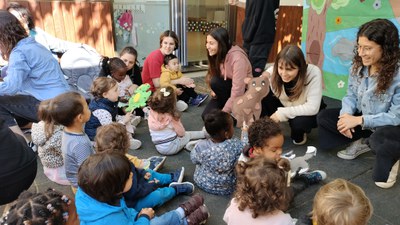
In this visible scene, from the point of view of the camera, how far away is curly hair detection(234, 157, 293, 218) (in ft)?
4.85

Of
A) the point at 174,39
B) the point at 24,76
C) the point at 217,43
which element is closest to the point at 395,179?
the point at 217,43

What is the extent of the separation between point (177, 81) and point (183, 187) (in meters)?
2.11

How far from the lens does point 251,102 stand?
9.50 ft

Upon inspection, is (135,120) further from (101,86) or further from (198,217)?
(198,217)

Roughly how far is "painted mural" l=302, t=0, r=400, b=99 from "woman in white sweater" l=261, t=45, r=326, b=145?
1.57m

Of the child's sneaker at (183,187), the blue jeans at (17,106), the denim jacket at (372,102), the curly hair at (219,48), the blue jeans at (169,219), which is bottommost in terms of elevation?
the child's sneaker at (183,187)

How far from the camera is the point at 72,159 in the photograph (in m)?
2.10

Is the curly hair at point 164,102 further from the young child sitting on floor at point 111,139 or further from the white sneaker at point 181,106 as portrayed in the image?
the white sneaker at point 181,106

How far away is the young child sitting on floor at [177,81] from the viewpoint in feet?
13.4

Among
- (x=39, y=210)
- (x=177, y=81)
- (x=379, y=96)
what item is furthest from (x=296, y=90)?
(x=39, y=210)

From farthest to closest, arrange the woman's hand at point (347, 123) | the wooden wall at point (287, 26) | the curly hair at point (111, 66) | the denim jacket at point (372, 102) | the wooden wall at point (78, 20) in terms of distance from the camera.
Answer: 1. the wooden wall at point (287, 26)
2. the wooden wall at point (78, 20)
3. the curly hair at point (111, 66)
4. the woman's hand at point (347, 123)
5. the denim jacket at point (372, 102)

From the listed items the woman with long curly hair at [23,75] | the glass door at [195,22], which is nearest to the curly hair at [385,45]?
the woman with long curly hair at [23,75]

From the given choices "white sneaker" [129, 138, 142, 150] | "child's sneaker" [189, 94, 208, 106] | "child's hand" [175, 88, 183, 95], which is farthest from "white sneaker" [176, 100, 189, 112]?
"white sneaker" [129, 138, 142, 150]

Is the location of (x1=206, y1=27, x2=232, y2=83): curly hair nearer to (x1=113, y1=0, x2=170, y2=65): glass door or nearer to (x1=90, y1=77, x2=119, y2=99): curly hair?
(x1=90, y1=77, x2=119, y2=99): curly hair
